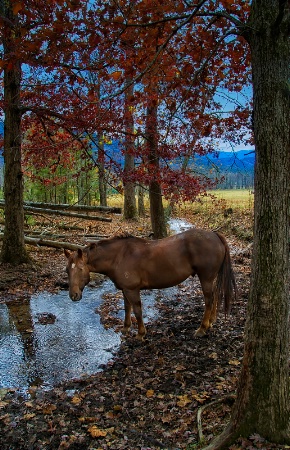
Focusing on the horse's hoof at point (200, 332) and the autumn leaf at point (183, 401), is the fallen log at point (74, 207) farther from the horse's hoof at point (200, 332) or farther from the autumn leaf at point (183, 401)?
the autumn leaf at point (183, 401)

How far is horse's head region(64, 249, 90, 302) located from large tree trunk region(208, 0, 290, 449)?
3.84m

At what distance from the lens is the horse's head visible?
680 centimetres

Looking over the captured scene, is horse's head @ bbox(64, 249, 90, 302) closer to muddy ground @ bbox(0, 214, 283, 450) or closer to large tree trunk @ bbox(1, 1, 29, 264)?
muddy ground @ bbox(0, 214, 283, 450)

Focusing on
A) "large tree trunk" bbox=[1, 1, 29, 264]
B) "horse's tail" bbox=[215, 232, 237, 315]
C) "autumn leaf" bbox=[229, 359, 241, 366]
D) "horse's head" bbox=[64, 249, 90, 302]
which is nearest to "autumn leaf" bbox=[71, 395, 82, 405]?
"horse's head" bbox=[64, 249, 90, 302]

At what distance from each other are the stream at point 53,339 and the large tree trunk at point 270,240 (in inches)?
127

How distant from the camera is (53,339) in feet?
24.0

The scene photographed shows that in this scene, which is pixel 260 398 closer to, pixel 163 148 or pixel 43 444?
pixel 43 444

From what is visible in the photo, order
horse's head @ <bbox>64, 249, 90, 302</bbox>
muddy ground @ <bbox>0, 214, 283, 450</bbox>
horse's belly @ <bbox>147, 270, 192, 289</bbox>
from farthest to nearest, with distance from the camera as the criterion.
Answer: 1. horse's belly @ <bbox>147, 270, 192, 289</bbox>
2. horse's head @ <bbox>64, 249, 90, 302</bbox>
3. muddy ground @ <bbox>0, 214, 283, 450</bbox>

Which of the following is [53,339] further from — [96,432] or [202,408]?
[202,408]

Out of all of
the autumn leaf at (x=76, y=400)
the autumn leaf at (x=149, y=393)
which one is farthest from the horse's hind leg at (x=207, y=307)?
the autumn leaf at (x=76, y=400)

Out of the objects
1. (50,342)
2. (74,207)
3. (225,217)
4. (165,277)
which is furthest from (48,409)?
(225,217)

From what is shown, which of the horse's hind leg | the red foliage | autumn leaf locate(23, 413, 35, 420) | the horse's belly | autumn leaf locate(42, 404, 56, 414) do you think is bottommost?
autumn leaf locate(23, 413, 35, 420)

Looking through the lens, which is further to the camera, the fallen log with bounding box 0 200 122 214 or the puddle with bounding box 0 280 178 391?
the fallen log with bounding box 0 200 122 214

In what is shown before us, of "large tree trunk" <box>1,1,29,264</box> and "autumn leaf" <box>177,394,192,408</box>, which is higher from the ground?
"large tree trunk" <box>1,1,29,264</box>
